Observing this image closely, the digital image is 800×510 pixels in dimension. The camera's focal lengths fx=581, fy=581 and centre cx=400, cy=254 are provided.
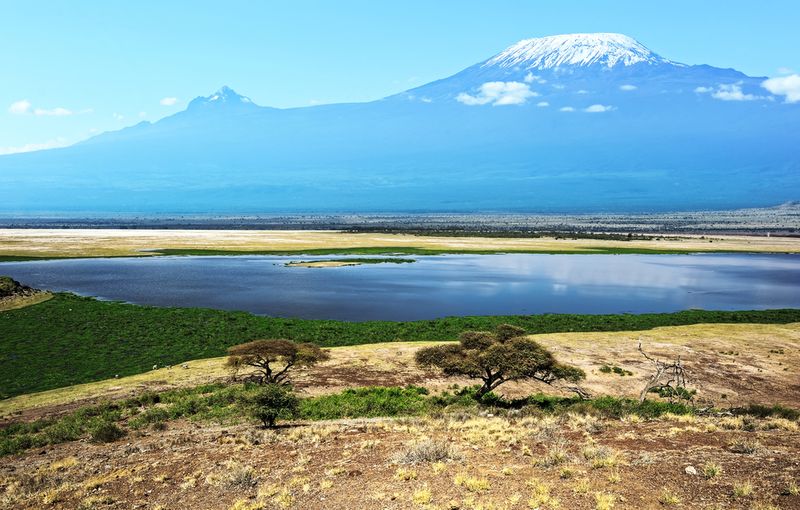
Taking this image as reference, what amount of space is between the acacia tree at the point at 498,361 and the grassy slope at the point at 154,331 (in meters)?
12.3

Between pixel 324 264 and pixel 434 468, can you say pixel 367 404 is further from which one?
pixel 324 264

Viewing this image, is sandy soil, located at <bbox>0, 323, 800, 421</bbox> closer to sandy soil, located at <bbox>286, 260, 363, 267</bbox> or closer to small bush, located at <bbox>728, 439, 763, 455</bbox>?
small bush, located at <bbox>728, 439, 763, 455</bbox>

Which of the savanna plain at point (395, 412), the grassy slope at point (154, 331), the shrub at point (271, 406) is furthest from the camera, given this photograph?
the grassy slope at point (154, 331)

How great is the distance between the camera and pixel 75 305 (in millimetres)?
47625

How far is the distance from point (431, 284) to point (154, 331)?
32.0 m

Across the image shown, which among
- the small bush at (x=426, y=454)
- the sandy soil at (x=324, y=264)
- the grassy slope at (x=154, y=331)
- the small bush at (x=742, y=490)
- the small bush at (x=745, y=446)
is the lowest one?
the grassy slope at (x=154, y=331)

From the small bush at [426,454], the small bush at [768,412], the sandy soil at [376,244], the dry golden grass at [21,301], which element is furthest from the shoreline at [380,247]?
the small bush at [426,454]

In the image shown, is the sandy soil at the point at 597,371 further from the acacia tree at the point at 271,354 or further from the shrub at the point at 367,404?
the shrub at the point at 367,404

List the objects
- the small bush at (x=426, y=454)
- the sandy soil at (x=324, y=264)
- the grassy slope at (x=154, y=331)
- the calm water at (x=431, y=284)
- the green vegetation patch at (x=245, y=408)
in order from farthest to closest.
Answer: the sandy soil at (x=324, y=264)
the calm water at (x=431, y=284)
the grassy slope at (x=154, y=331)
the green vegetation patch at (x=245, y=408)
the small bush at (x=426, y=454)

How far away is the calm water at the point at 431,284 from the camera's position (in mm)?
51781

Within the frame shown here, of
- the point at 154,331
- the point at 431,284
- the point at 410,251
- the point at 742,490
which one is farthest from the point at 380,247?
the point at 742,490

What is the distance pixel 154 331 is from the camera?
39.8 m

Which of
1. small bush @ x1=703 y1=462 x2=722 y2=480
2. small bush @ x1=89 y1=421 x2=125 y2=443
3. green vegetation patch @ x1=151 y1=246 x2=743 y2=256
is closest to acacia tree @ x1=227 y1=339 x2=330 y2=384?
small bush @ x1=89 y1=421 x2=125 y2=443

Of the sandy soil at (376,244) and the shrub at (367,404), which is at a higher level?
the sandy soil at (376,244)
